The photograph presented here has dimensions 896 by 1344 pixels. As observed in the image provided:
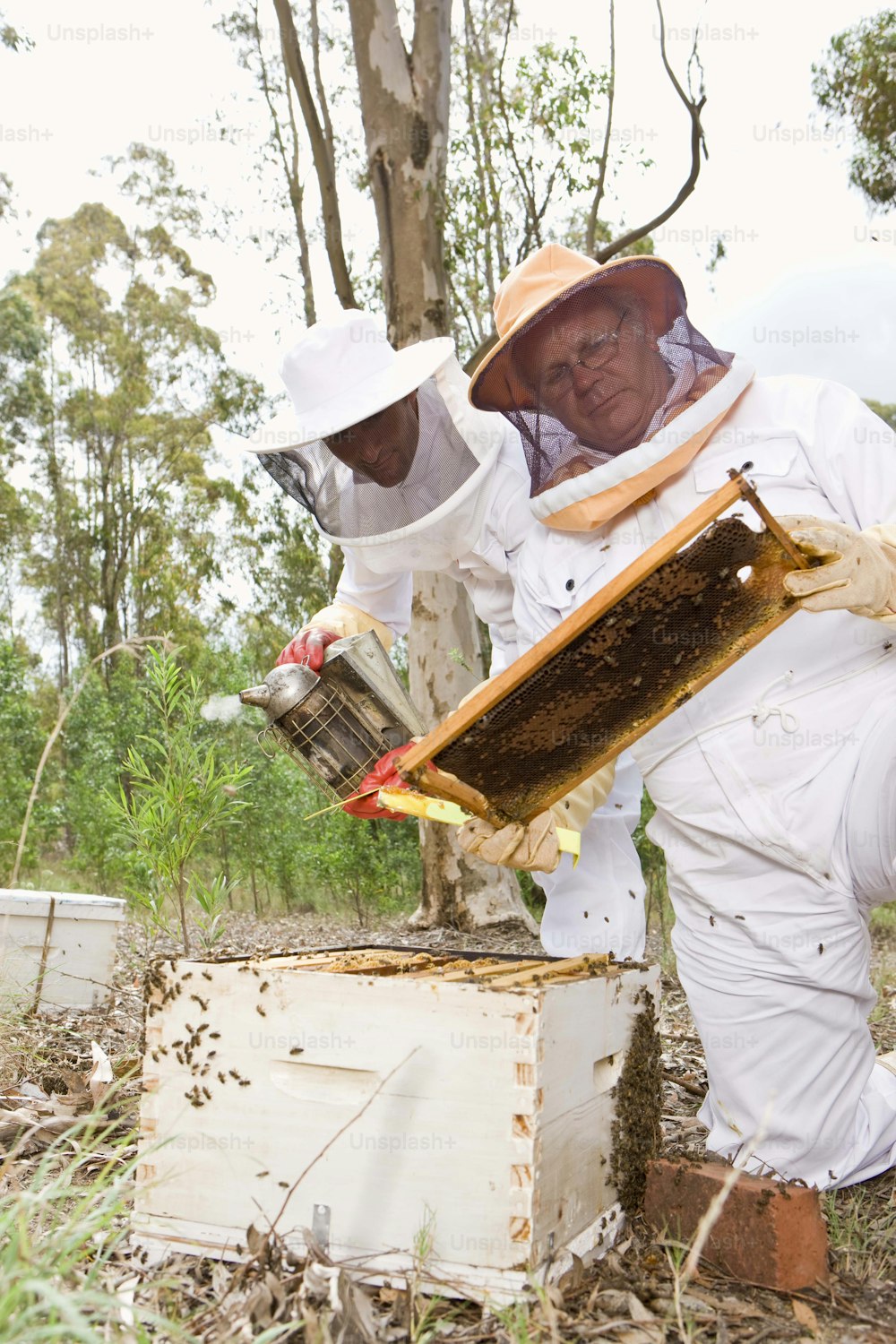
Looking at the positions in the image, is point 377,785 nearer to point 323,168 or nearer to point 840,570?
point 840,570

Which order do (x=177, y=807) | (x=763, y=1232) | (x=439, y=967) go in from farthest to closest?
(x=177, y=807)
(x=439, y=967)
(x=763, y=1232)

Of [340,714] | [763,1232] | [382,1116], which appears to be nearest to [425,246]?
[340,714]

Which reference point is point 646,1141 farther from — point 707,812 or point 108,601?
point 108,601

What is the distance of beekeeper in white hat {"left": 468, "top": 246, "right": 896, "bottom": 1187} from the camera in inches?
94.3

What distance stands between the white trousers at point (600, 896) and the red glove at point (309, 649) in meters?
0.89

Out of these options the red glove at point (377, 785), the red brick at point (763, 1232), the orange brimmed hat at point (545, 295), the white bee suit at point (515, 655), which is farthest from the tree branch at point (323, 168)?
the red brick at point (763, 1232)

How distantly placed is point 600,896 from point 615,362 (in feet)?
4.56

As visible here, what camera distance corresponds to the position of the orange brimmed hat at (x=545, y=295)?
2.38 meters

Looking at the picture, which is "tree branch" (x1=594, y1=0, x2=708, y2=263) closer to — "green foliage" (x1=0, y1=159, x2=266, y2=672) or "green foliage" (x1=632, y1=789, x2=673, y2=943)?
"green foliage" (x1=632, y1=789, x2=673, y2=943)

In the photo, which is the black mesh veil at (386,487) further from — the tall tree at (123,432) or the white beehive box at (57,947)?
the tall tree at (123,432)

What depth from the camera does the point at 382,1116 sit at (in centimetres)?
190

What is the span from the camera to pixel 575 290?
2.37 metres

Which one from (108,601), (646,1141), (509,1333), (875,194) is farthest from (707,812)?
(108,601)

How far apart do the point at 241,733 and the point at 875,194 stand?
8.49 metres
